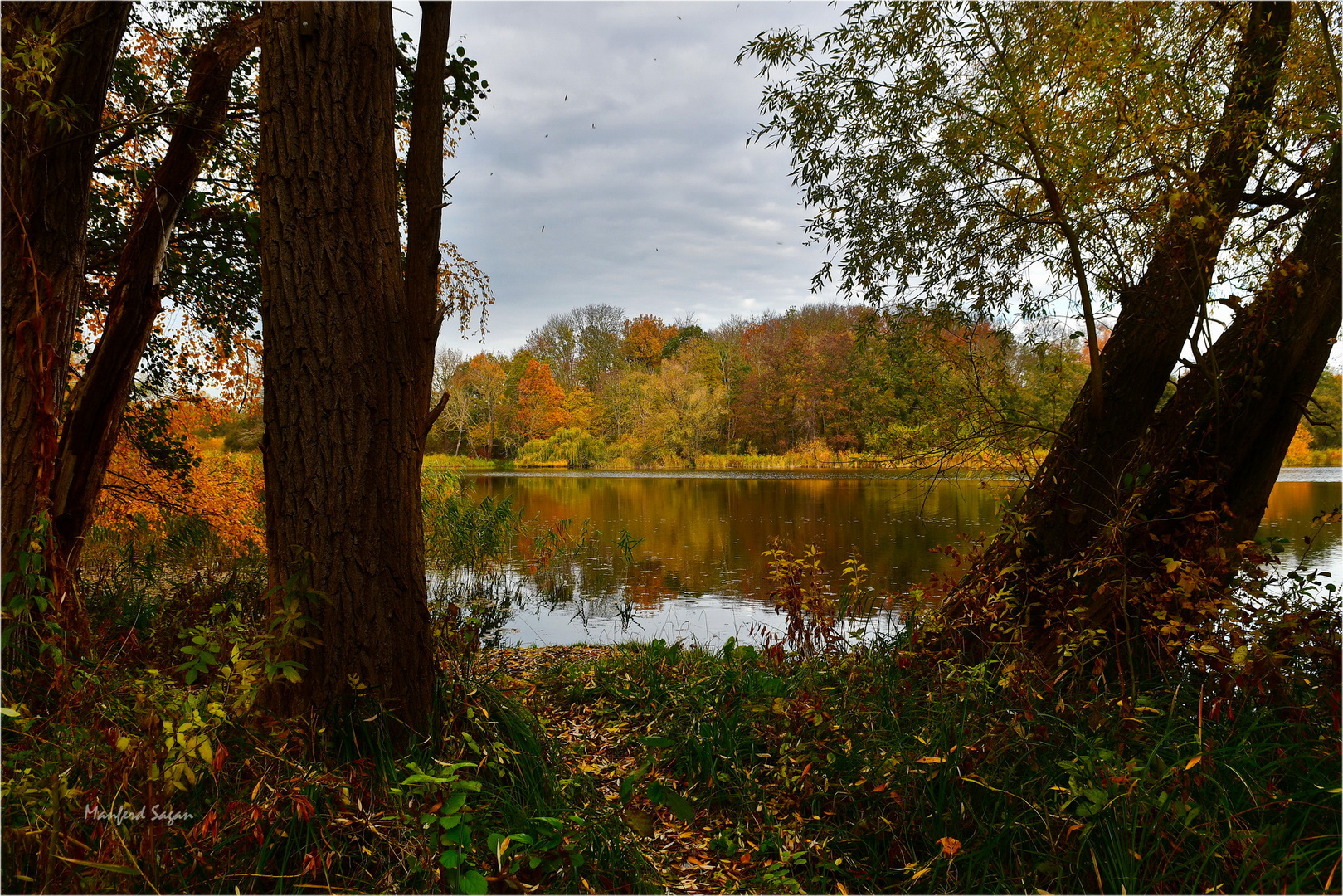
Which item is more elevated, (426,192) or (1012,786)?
(426,192)

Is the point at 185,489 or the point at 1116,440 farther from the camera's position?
the point at 185,489

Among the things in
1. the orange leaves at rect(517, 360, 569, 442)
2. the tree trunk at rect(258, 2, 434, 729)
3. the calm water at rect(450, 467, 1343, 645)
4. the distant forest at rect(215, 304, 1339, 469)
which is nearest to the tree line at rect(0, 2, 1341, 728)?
the tree trunk at rect(258, 2, 434, 729)

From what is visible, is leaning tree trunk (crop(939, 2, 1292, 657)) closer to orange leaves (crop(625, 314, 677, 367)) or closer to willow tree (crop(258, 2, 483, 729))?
willow tree (crop(258, 2, 483, 729))

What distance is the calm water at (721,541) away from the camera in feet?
24.4

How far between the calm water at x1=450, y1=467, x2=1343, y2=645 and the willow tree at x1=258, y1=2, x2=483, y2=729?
7.31 ft

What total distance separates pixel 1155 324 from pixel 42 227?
5010mm

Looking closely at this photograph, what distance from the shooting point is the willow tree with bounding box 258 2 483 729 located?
7.43 ft

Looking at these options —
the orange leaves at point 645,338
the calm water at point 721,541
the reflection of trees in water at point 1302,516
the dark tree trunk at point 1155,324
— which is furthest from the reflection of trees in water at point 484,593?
the orange leaves at point 645,338

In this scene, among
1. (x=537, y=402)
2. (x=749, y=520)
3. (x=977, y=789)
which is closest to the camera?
(x=977, y=789)

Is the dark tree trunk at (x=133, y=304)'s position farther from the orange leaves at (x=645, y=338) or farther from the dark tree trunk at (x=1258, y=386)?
the orange leaves at (x=645, y=338)

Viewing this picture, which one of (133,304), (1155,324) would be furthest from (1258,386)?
(133,304)

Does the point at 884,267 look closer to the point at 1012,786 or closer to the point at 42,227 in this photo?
the point at 1012,786

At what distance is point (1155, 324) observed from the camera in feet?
11.3

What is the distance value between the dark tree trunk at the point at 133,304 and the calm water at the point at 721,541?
3.71m
